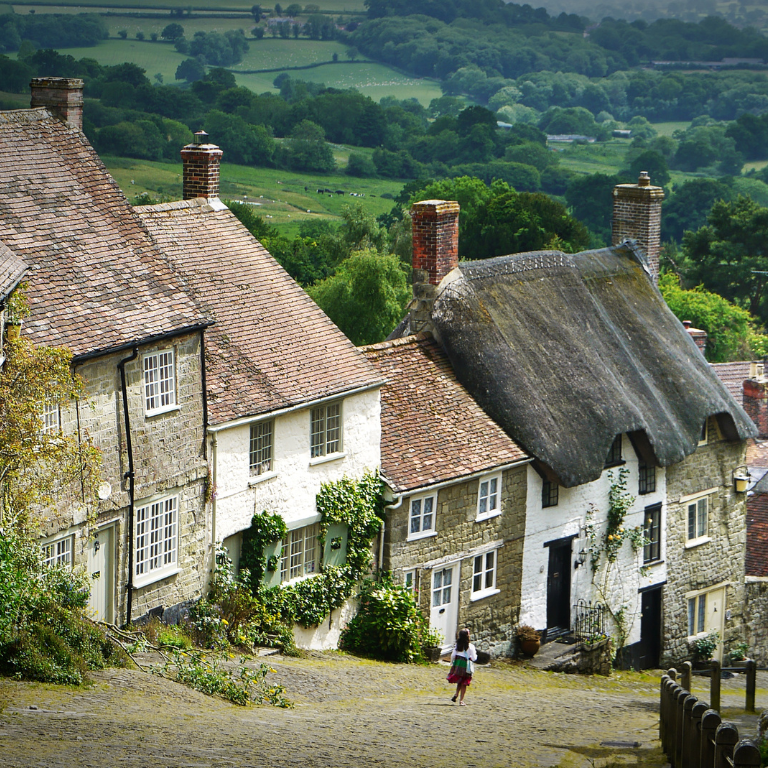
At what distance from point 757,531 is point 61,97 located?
78.2 feet

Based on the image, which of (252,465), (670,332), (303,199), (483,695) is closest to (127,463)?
(252,465)

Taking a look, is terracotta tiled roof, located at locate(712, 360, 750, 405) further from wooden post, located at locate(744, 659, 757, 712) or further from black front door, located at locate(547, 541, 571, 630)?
wooden post, located at locate(744, 659, 757, 712)

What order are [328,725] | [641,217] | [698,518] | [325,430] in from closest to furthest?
[328,725] → [325,430] → [698,518] → [641,217]

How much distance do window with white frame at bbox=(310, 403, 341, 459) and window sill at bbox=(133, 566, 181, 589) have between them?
392 cm

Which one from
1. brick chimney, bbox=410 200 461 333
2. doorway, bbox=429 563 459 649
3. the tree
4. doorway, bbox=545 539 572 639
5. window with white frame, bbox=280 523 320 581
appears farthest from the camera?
the tree

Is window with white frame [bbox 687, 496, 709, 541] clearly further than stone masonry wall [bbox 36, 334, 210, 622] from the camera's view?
Yes

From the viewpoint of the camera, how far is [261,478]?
23375mm

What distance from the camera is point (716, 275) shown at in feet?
306

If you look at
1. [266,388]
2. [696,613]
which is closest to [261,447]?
[266,388]

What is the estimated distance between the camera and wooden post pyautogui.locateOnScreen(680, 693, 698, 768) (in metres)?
13.5

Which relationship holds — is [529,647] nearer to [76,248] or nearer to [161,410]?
[161,410]

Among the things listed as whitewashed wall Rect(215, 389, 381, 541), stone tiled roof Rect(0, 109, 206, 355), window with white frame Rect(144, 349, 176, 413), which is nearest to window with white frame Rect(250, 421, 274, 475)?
whitewashed wall Rect(215, 389, 381, 541)

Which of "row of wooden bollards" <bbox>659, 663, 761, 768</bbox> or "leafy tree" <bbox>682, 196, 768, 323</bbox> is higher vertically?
"leafy tree" <bbox>682, 196, 768, 323</bbox>

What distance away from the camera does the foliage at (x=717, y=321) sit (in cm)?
7644
